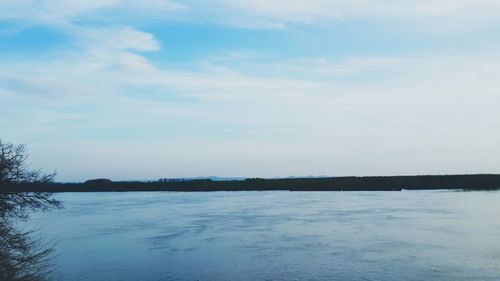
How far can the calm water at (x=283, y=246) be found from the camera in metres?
17.6

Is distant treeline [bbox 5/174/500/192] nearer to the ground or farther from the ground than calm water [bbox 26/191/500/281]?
farther from the ground

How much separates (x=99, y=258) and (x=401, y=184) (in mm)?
72774

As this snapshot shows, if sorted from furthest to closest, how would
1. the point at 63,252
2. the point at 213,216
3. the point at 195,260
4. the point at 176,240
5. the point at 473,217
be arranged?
the point at 213,216, the point at 473,217, the point at 176,240, the point at 63,252, the point at 195,260

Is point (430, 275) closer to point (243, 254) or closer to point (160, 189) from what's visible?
point (243, 254)

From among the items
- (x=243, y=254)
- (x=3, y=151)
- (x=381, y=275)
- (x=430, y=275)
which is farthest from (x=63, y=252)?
(x=430, y=275)

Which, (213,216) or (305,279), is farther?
(213,216)

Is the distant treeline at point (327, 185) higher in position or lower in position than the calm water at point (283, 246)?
higher

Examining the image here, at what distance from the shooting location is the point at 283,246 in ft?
75.9

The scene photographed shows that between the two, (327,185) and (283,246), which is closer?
(283,246)

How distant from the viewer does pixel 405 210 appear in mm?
38969

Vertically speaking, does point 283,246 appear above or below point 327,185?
below

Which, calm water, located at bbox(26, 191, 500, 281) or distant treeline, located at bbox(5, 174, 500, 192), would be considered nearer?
calm water, located at bbox(26, 191, 500, 281)

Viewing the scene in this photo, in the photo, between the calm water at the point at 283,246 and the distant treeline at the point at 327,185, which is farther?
the distant treeline at the point at 327,185

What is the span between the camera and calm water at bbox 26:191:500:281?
1762 cm
